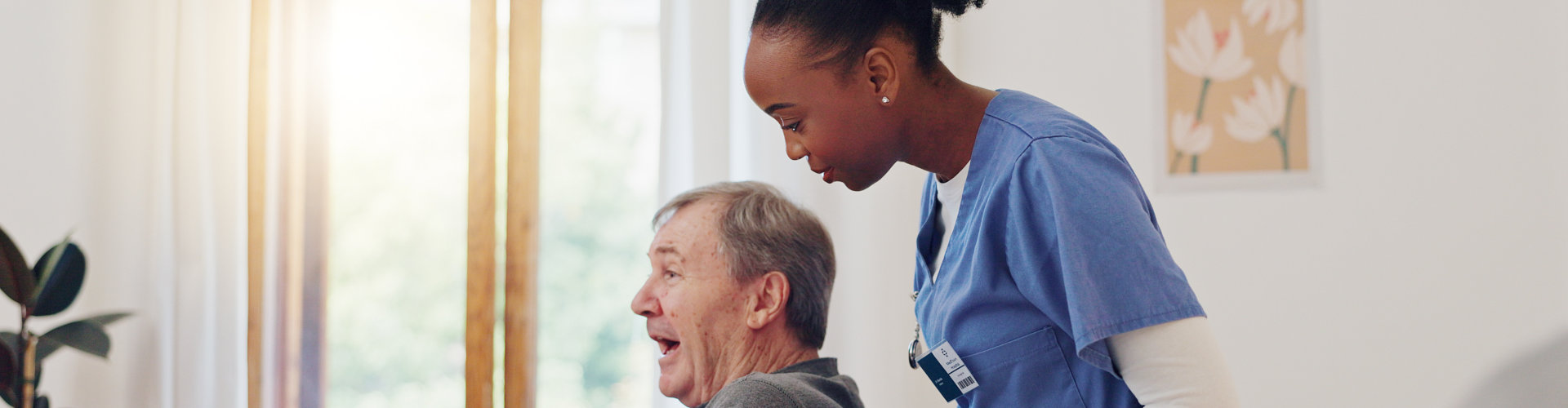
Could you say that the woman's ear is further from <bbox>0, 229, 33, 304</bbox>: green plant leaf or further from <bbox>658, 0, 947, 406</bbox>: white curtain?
<bbox>0, 229, 33, 304</bbox>: green plant leaf

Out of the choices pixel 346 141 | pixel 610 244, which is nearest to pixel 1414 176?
pixel 610 244

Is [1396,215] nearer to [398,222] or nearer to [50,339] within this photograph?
[398,222]

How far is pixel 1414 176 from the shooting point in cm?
176

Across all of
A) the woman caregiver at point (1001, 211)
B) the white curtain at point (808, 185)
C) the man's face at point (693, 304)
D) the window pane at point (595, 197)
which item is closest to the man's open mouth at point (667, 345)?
the man's face at point (693, 304)

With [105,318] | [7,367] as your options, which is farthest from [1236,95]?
[7,367]

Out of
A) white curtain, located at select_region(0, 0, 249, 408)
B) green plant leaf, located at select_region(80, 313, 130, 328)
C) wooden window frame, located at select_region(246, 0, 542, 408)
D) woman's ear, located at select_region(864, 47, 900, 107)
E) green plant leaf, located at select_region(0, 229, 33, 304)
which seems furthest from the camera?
wooden window frame, located at select_region(246, 0, 542, 408)

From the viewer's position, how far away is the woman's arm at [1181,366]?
68 centimetres

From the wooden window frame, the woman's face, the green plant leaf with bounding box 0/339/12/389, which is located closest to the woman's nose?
the woman's face

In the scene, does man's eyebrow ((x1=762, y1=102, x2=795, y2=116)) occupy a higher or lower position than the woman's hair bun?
lower

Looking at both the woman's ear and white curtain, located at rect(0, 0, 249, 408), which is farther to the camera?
white curtain, located at rect(0, 0, 249, 408)

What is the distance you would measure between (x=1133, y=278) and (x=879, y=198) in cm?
141

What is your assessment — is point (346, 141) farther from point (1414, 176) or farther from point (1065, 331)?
point (1414, 176)

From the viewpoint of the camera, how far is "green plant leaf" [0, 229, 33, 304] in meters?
1.65

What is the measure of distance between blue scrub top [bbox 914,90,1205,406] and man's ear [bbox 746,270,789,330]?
14.0 inches
